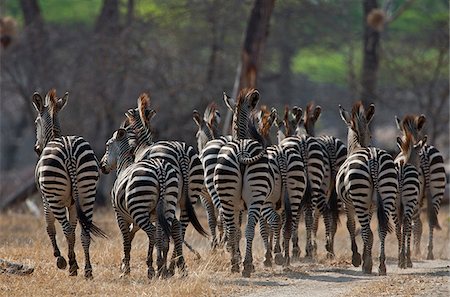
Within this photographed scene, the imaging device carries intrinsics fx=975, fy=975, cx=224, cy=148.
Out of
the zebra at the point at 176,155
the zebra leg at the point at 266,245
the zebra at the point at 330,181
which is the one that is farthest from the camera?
the zebra at the point at 330,181

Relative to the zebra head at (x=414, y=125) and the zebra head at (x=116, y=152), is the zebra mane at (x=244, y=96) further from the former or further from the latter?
the zebra head at (x=414, y=125)

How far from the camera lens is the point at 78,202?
11289 millimetres

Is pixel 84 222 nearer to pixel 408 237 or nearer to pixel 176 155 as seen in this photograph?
pixel 176 155

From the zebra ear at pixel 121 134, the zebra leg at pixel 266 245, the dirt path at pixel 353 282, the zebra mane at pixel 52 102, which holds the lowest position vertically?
the dirt path at pixel 353 282

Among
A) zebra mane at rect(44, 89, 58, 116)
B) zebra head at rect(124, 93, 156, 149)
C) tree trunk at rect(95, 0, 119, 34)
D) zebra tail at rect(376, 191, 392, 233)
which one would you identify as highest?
tree trunk at rect(95, 0, 119, 34)

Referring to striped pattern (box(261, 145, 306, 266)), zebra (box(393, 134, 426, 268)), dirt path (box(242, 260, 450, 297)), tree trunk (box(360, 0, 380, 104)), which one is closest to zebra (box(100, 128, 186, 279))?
dirt path (box(242, 260, 450, 297))

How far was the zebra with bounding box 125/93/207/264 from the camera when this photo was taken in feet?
39.1

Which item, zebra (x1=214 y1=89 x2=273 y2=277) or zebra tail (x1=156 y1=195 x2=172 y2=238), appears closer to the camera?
zebra tail (x1=156 y1=195 x2=172 y2=238)

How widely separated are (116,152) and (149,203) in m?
1.40

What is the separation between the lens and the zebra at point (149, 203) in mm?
10820

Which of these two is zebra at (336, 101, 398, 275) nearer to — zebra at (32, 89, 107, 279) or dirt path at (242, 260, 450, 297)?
dirt path at (242, 260, 450, 297)

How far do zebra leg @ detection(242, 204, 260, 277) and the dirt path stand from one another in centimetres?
22

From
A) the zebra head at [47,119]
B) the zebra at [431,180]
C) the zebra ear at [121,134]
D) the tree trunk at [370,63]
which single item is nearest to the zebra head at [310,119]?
the zebra at [431,180]

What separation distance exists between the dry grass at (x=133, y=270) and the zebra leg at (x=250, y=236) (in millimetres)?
125
